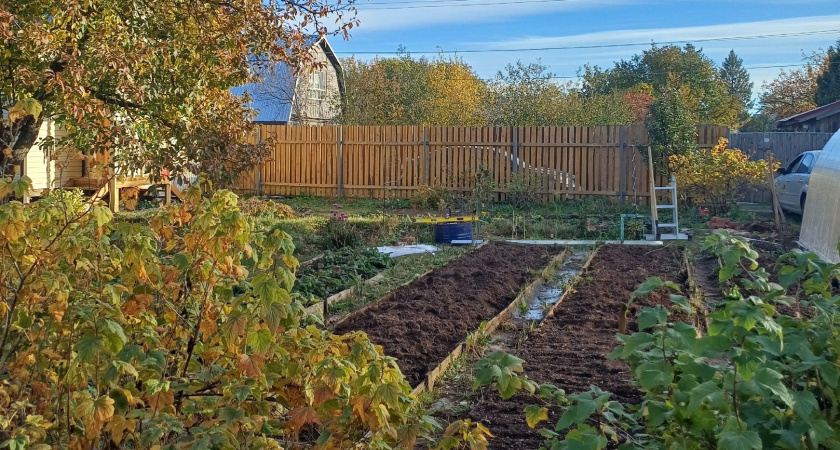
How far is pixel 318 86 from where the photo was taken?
40.8 meters

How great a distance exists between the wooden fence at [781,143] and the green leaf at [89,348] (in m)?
21.7

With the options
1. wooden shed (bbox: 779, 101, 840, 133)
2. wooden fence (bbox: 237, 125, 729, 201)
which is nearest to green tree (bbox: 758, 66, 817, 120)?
wooden shed (bbox: 779, 101, 840, 133)

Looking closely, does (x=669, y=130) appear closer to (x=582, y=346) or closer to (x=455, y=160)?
(x=455, y=160)

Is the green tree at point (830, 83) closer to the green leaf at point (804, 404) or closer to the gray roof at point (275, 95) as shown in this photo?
the gray roof at point (275, 95)

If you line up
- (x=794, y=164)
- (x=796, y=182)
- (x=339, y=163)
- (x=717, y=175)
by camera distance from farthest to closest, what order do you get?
(x=339, y=163) < (x=794, y=164) < (x=796, y=182) < (x=717, y=175)

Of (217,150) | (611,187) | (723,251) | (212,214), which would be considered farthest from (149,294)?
(611,187)

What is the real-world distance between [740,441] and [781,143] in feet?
73.9

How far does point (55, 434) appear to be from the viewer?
297 centimetres

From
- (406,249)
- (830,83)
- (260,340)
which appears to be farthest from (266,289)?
(830,83)

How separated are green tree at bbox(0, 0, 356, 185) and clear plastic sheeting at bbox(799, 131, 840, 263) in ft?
21.2

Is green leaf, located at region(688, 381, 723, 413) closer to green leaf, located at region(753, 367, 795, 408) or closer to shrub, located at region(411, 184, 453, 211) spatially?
green leaf, located at region(753, 367, 795, 408)

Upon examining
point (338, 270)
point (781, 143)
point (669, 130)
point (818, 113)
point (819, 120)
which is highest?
point (818, 113)

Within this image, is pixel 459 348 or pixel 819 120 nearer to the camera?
pixel 459 348

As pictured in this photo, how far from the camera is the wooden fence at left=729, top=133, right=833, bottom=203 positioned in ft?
73.0
